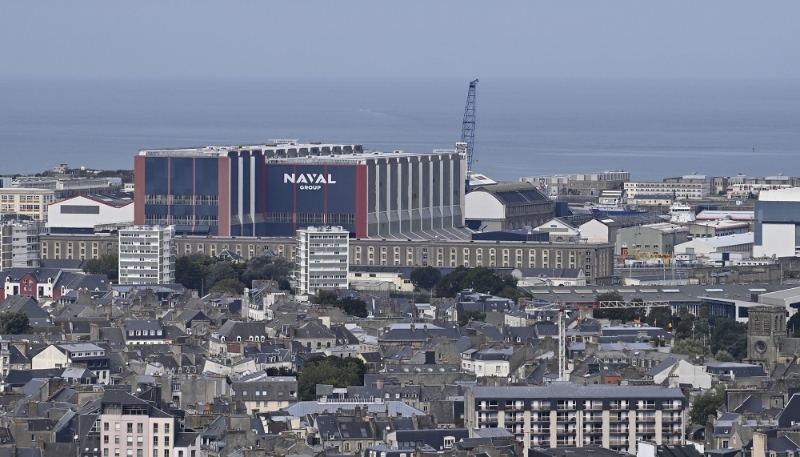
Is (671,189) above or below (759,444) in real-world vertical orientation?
above

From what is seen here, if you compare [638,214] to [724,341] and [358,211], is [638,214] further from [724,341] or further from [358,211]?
[724,341]

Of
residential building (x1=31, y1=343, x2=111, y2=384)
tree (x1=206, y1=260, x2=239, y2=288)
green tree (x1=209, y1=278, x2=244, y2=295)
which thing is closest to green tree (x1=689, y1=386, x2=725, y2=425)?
residential building (x1=31, y1=343, x2=111, y2=384)

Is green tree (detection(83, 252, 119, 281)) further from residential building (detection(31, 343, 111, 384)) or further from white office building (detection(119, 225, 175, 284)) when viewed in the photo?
residential building (detection(31, 343, 111, 384))

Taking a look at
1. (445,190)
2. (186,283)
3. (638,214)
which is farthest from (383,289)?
(638,214)

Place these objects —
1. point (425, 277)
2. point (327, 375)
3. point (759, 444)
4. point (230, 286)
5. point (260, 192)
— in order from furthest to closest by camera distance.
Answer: point (260, 192), point (425, 277), point (230, 286), point (327, 375), point (759, 444)

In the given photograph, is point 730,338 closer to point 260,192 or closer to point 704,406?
point 704,406

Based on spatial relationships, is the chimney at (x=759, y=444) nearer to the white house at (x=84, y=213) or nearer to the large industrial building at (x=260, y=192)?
the large industrial building at (x=260, y=192)

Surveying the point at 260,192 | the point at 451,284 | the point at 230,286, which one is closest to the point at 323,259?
the point at 451,284
